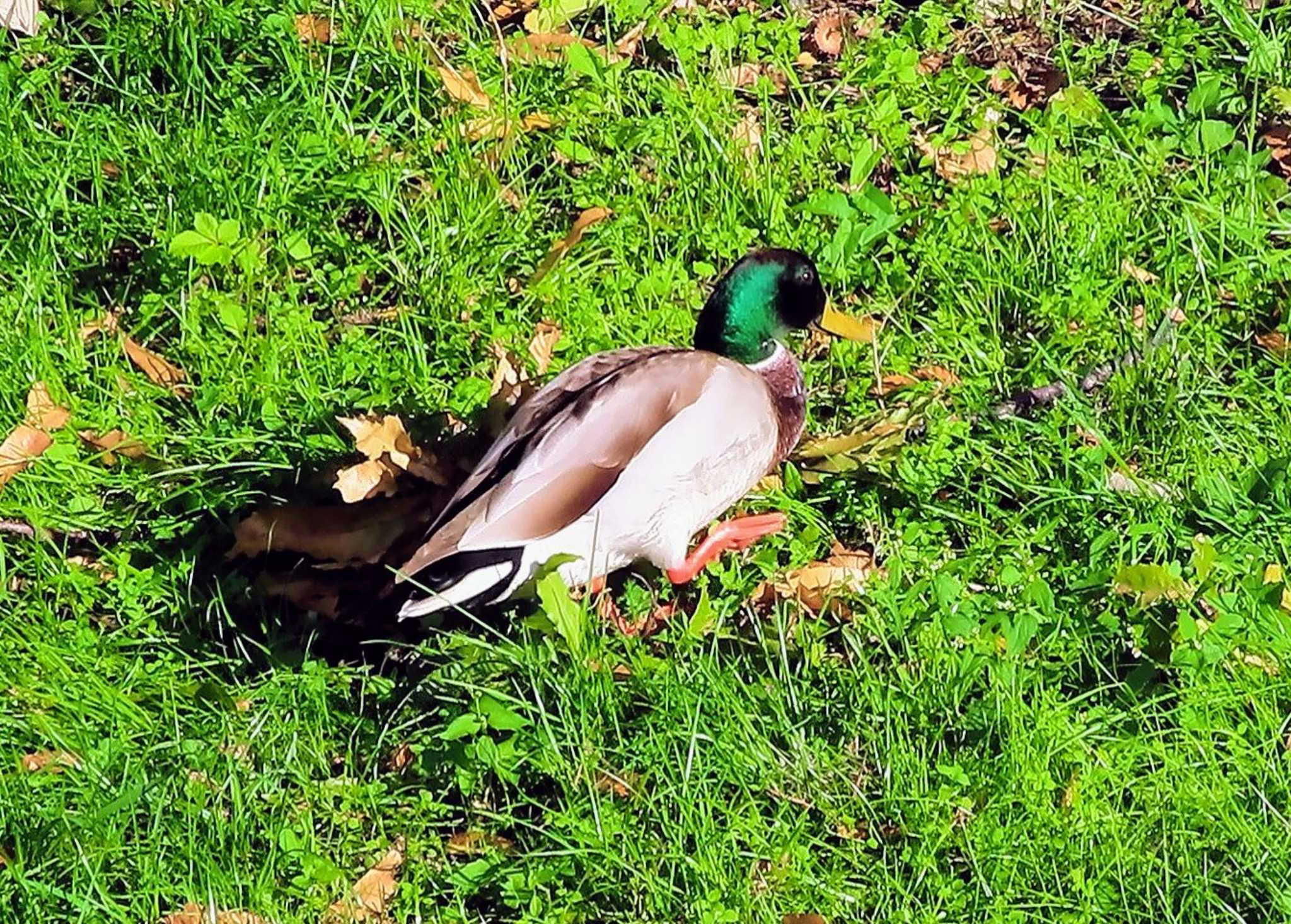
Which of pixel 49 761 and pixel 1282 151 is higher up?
pixel 49 761

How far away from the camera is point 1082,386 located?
12.1 ft

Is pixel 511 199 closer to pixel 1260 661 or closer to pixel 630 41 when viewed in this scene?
pixel 630 41

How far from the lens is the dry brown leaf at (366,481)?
3.39 meters

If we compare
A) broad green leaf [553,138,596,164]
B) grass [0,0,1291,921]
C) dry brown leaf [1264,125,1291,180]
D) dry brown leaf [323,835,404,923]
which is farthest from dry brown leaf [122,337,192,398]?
dry brown leaf [1264,125,1291,180]

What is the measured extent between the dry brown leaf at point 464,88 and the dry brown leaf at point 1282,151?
184cm

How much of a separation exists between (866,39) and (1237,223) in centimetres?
112

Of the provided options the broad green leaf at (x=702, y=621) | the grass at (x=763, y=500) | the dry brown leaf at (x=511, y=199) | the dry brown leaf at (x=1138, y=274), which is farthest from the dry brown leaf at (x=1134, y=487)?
the dry brown leaf at (x=511, y=199)

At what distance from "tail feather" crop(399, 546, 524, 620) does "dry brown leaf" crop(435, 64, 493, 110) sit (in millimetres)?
1558

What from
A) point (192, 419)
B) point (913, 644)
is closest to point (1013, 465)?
point (913, 644)

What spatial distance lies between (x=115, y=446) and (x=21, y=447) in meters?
0.18

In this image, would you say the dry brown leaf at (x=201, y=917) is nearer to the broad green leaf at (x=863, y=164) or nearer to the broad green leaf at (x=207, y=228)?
the broad green leaf at (x=207, y=228)

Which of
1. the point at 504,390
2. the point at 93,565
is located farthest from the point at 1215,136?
the point at 93,565

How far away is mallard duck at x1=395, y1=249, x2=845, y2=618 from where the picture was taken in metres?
3.03

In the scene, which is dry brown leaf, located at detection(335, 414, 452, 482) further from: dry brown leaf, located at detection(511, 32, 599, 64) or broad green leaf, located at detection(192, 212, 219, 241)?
dry brown leaf, located at detection(511, 32, 599, 64)
